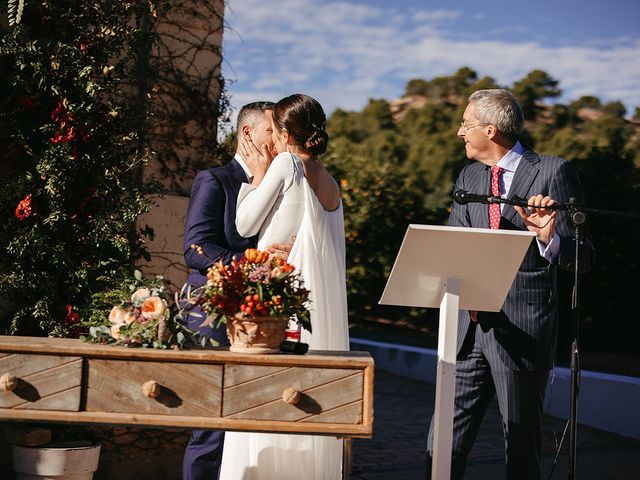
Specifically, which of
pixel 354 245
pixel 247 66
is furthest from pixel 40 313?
pixel 354 245

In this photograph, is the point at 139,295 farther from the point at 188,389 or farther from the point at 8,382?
the point at 8,382

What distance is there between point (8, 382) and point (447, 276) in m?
1.64

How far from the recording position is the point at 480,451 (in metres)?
6.70

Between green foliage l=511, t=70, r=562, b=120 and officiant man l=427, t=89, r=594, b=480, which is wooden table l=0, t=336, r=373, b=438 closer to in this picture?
officiant man l=427, t=89, r=594, b=480

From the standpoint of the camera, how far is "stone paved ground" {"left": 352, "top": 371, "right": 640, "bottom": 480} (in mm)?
5969

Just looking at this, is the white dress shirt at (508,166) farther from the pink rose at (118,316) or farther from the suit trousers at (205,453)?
the pink rose at (118,316)

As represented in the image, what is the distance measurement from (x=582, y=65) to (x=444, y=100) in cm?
843

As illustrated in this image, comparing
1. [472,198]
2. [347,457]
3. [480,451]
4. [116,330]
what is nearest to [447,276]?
[472,198]

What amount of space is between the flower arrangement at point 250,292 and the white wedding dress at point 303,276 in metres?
0.70

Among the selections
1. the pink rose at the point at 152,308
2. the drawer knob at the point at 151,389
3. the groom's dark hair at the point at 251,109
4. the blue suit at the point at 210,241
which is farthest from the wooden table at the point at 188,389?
the groom's dark hair at the point at 251,109

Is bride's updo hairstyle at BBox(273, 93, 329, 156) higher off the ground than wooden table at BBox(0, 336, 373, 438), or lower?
higher

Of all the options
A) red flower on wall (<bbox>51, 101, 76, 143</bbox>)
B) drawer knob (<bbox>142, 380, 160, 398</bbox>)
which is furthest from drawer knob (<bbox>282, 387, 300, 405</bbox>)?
red flower on wall (<bbox>51, 101, 76, 143</bbox>)

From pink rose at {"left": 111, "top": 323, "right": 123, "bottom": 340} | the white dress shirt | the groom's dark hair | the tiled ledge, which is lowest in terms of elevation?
the tiled ledge

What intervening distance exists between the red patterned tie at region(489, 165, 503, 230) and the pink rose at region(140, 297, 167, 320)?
1.66 m
